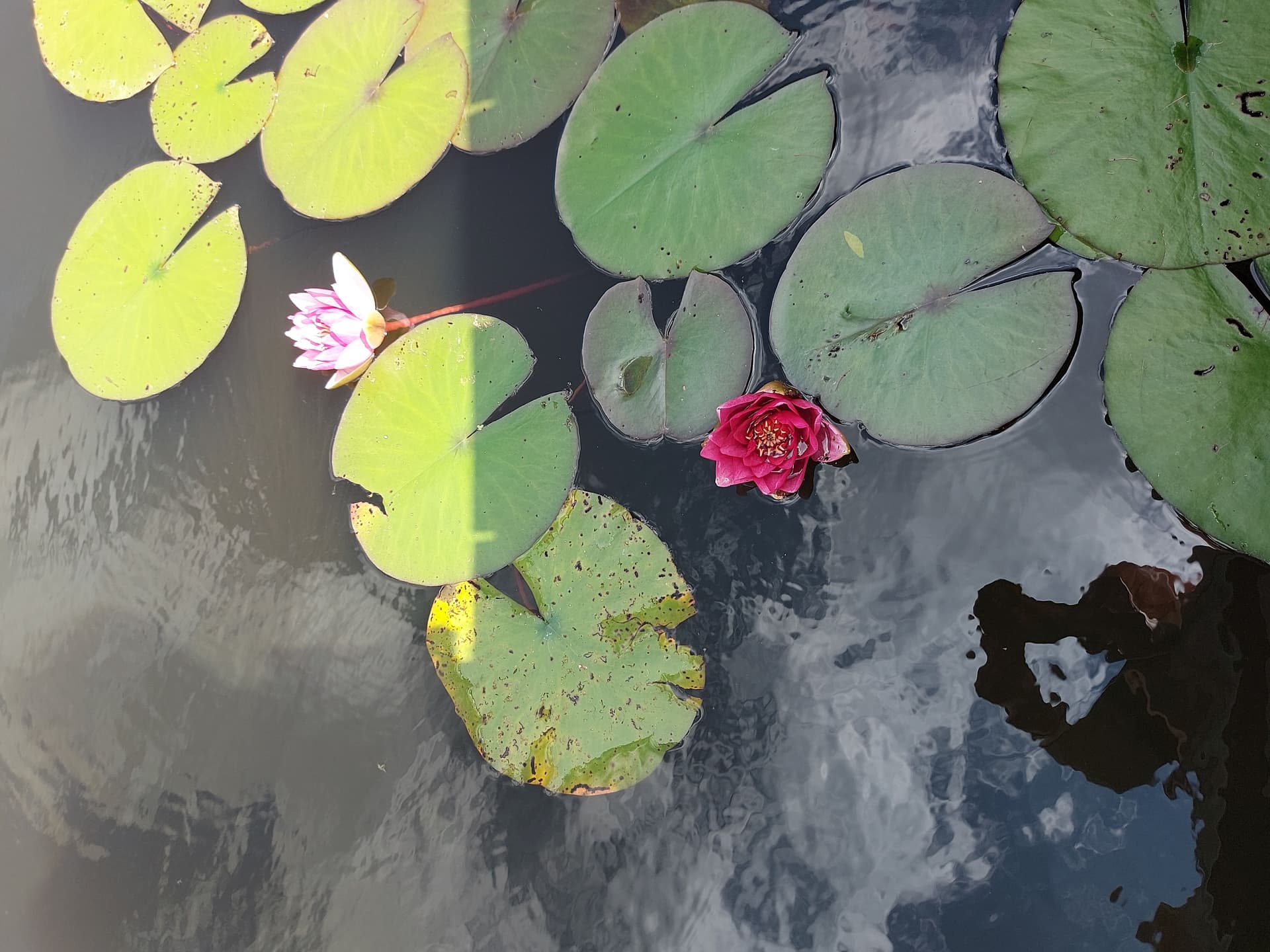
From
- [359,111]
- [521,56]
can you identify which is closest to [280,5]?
[359,111]

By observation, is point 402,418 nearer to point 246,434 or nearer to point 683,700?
point 246,434

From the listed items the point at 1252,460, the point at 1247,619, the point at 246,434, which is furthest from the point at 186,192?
the point at 1247,619

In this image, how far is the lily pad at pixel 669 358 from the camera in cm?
175

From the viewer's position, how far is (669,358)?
1.79 metres

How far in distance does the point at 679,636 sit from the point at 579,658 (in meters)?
0.25

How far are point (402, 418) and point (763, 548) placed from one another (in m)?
1.00

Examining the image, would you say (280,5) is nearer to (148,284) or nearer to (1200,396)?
(148,284)

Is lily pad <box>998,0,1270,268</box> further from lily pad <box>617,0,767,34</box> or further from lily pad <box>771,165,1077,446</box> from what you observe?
lily pad <box>617,0,767,34</box>

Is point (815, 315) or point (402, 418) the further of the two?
point (402, 418)

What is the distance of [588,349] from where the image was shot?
1.88 metres

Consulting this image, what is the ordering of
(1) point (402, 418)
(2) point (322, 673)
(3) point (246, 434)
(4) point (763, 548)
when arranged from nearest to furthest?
(4) point (763, 548)
(1) point (402, 418)
(2) point (322, 673)
(3) point (246, 434)

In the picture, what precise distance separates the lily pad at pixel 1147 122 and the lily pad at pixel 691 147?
1.49 feet

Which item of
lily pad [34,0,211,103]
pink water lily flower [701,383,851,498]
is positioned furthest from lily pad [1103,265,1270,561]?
lily pad [34,0,211,103]

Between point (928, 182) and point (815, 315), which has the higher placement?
point (928, 182)
